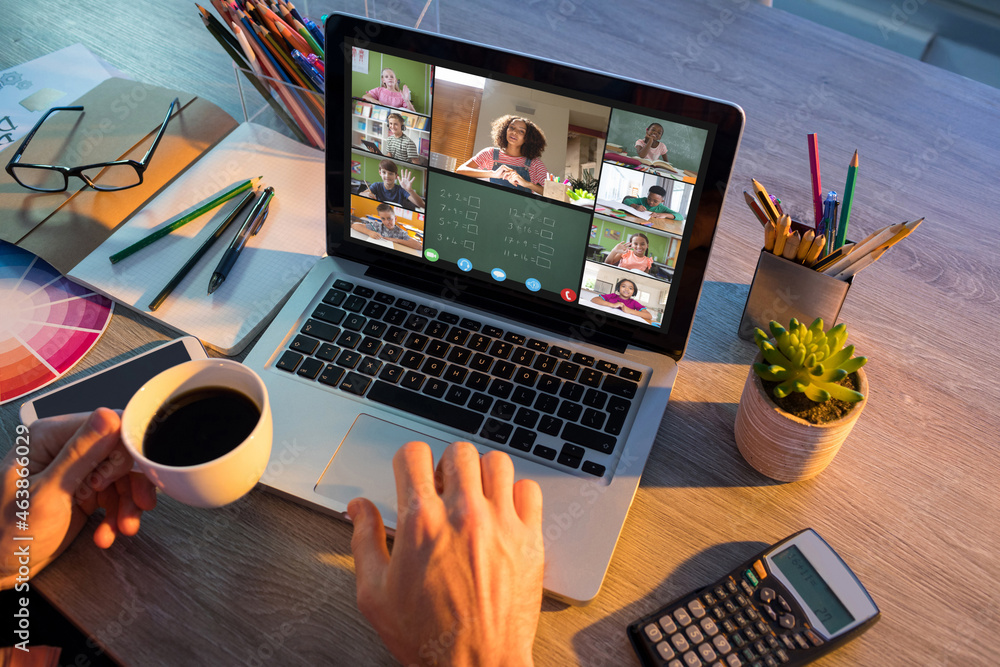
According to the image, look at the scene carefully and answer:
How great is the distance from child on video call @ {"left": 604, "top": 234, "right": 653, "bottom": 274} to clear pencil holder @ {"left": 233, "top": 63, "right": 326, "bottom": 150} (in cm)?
48

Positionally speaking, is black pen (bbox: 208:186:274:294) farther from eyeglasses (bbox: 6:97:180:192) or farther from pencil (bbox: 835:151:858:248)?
pencil (bbox: 835:151:858:248)

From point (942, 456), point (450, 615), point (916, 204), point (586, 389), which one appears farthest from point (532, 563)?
point (916, 204)

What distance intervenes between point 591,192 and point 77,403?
0.62m

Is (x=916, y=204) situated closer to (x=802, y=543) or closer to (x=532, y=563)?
(x=802, y=543)

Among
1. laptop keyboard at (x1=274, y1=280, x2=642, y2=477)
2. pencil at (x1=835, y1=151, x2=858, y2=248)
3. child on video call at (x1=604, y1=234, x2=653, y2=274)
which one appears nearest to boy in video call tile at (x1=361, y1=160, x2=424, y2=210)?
laptop keyboard at (x1=274, y1=280, x2=642, y2=477)

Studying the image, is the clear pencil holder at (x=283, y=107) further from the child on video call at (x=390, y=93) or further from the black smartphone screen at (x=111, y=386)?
the black smartphone screen at (x=111, y=386)

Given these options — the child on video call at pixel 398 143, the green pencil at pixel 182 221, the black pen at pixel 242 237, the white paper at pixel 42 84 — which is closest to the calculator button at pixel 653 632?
the child on video call at pixel 398 143

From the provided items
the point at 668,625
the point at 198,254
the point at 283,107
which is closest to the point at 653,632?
the point at 668,625

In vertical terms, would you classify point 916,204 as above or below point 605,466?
above

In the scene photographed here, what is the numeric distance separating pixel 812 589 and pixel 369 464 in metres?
0.46

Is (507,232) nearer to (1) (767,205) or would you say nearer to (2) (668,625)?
(1) (767,205)

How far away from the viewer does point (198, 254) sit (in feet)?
3.17

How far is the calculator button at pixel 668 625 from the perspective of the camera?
2.16 feet

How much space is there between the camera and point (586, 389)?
0.81m
